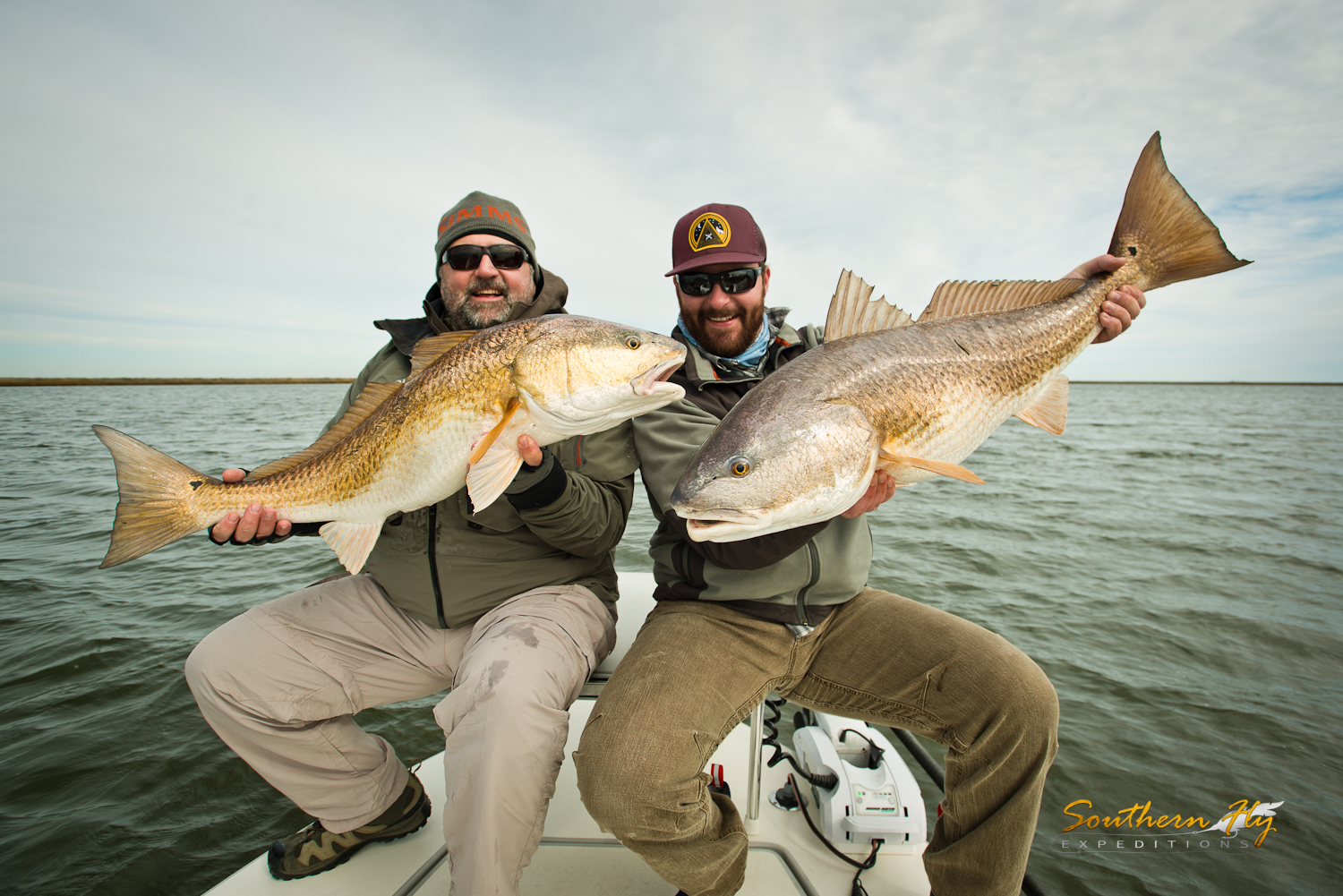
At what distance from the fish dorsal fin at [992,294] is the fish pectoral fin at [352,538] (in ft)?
8.57

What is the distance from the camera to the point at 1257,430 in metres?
31.1

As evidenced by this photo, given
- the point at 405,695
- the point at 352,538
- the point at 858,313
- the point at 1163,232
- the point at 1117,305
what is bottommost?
the point at 405,695

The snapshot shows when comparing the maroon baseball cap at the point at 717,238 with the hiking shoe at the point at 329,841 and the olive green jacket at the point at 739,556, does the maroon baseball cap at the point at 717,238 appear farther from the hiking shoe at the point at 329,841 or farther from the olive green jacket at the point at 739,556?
the hiking shoe at the point at 329,841

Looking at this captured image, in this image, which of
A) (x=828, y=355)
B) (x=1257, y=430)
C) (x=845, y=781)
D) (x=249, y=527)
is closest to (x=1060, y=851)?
(x=845, y=781)

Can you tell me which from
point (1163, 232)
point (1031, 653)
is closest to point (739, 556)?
point (1163, 232)

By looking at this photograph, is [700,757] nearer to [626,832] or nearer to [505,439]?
[626,832]

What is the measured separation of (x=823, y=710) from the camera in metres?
2.80

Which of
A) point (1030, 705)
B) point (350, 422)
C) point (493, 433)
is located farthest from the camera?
point (350, 422)

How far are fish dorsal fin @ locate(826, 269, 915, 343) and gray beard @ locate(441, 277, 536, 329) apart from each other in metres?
1.80

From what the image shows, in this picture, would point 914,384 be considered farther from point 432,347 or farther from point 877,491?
point 432,347

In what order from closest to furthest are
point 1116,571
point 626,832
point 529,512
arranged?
1. point 626,832
2. point 529,512
3. point 1116,571

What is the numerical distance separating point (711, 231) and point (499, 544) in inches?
78.4

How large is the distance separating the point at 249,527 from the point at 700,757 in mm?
2094

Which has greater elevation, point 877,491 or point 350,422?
point 350,422
